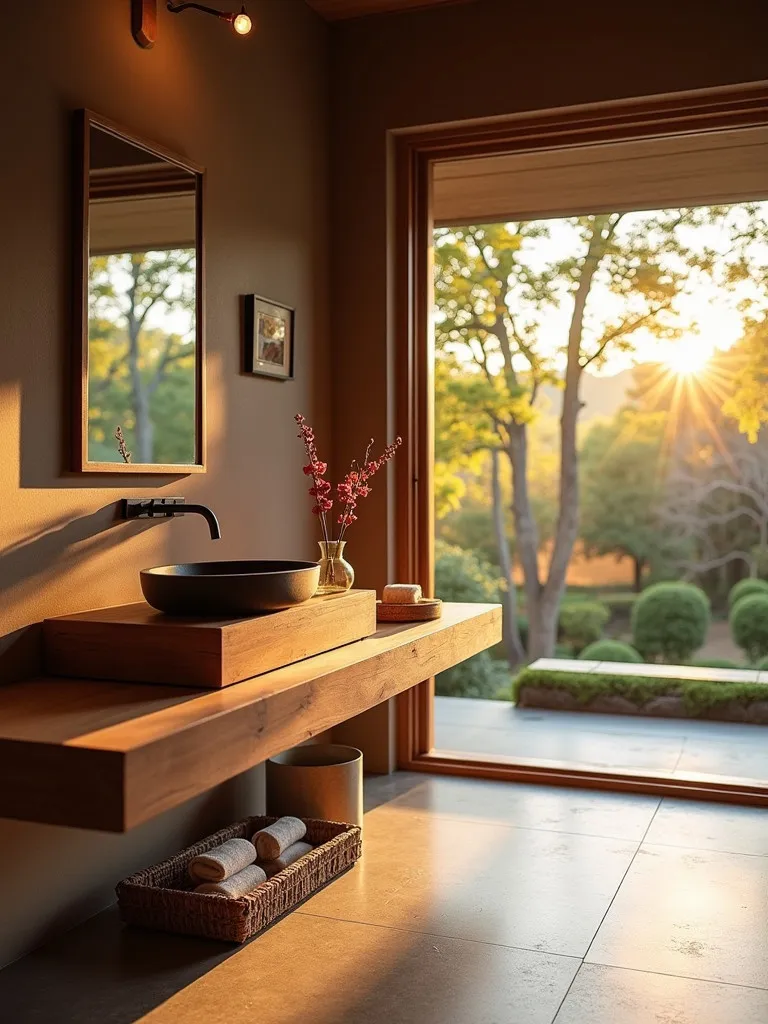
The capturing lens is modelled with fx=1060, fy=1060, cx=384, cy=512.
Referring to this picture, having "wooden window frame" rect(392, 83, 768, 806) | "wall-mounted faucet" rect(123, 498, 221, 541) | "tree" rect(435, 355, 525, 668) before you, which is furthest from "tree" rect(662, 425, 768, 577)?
"wall-mounted faucet" rect(123, 498, 221, 541)

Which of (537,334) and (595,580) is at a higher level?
(537,334)

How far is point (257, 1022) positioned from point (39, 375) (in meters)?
1.56

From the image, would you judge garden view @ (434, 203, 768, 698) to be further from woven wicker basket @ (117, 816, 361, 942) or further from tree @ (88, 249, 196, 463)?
woven wicker basket @ (117, 816, 361, 942)

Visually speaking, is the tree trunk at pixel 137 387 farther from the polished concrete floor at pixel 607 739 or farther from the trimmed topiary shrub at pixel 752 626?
the trimmed topiary shrub at pixel 752 626

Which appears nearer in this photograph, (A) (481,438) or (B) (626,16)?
(B) (626,16)

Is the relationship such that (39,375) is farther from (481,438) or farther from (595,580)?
(595,580)

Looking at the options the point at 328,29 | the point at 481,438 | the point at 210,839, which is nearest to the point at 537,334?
the point at 481,438

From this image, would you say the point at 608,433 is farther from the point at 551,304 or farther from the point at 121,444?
the point at 121,444

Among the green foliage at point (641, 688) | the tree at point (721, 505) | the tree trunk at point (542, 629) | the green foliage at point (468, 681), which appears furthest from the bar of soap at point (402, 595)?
the tree at point (721, 505)

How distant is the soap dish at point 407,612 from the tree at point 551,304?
457cm

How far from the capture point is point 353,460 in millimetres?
4188

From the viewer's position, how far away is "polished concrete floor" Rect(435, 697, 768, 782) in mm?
5023

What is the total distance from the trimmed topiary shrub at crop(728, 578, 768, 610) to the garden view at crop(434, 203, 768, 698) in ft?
0.05

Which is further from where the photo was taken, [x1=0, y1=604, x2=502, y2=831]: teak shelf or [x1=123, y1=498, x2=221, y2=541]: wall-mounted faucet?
[x1=123, y1=498, x2=221, y2=541]: wall-mounted faucet
